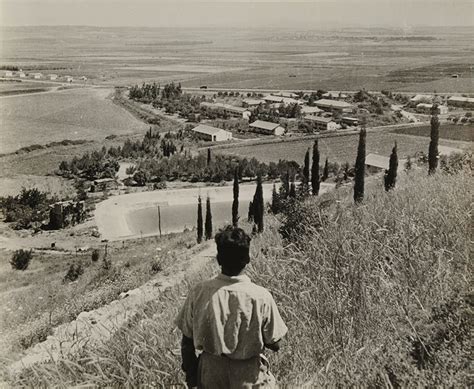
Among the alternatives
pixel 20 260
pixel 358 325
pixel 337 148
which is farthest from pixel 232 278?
pixel 337 148

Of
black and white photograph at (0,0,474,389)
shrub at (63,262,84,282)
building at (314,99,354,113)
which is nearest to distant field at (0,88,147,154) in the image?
black and white photograph at (0,0,474,389)

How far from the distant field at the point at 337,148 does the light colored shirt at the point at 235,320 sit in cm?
4371

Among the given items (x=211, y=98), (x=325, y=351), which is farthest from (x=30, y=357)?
(x=211, y=98)

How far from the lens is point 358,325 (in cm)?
432

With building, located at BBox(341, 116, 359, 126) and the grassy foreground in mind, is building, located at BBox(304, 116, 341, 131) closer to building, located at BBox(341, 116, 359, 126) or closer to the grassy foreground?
building, located at BBox(341, 116, 359, 126)

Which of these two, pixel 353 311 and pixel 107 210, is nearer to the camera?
pixel 353 311

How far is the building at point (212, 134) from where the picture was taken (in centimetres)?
5584

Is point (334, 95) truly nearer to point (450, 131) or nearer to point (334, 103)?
point (334, 103)

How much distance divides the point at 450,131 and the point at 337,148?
1144 cm

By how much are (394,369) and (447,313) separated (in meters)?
0.86

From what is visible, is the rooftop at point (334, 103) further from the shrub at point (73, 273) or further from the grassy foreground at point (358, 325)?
the grassy foreground at point (358, 325)

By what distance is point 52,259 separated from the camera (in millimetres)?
26828

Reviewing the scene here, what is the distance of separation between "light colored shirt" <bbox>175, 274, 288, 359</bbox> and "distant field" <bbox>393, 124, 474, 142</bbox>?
45.7 metres

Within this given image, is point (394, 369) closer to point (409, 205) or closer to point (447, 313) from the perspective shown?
point (447, 313)
